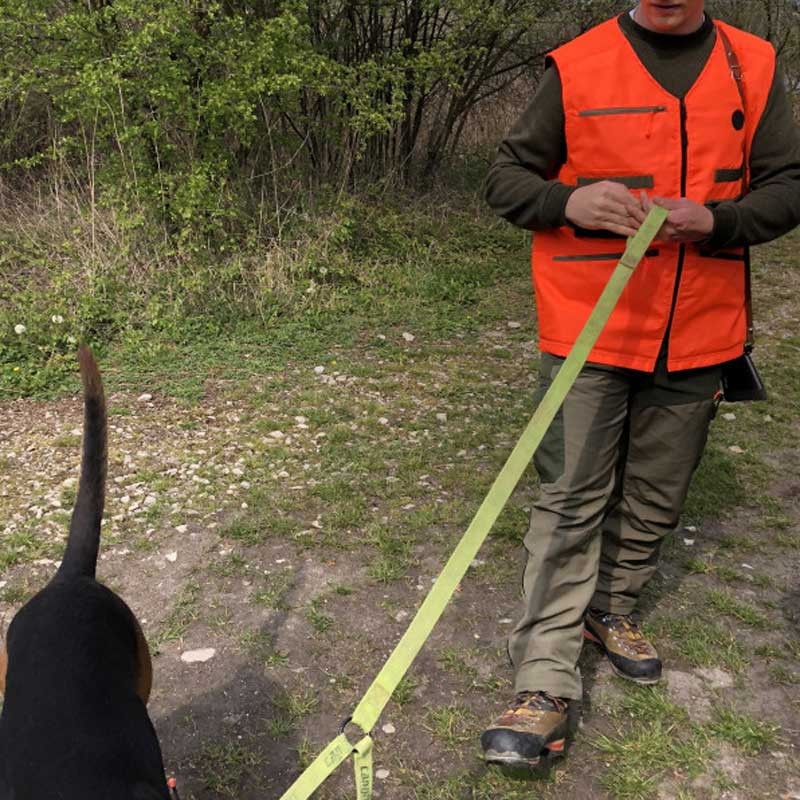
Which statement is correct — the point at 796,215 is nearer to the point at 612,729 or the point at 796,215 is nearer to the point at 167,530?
the point at 612,729

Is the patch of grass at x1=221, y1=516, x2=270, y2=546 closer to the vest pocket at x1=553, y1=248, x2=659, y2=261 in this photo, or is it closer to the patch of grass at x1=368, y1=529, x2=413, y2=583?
the patch of grass at x1=368, y1=529, x2=413, y2=583

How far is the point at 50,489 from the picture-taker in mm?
3936

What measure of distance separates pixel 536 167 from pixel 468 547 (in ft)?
4.13

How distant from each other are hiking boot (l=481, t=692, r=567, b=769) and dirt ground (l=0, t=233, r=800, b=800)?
0.16 m

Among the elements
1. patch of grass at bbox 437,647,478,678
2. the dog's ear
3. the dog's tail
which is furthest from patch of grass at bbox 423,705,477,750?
the dog's tail

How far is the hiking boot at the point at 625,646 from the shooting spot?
266 centimetres

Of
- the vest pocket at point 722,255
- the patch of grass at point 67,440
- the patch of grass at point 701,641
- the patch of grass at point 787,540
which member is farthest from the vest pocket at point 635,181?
the patch of grass at point 67,440

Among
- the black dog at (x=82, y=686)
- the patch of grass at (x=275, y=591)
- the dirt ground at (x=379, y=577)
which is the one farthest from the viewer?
the patch of grass at (x=275, y=591)

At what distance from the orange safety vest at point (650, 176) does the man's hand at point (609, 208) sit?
0.15 m

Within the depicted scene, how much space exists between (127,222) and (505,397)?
10.5 feet

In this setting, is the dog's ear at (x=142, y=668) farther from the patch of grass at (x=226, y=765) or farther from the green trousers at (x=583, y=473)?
the green trousers at (x=583, y=473)

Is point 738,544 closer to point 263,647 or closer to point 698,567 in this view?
point 698,567

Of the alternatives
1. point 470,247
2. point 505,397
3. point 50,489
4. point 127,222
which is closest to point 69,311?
point 127,222

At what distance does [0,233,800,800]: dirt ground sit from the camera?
243 centimetres
